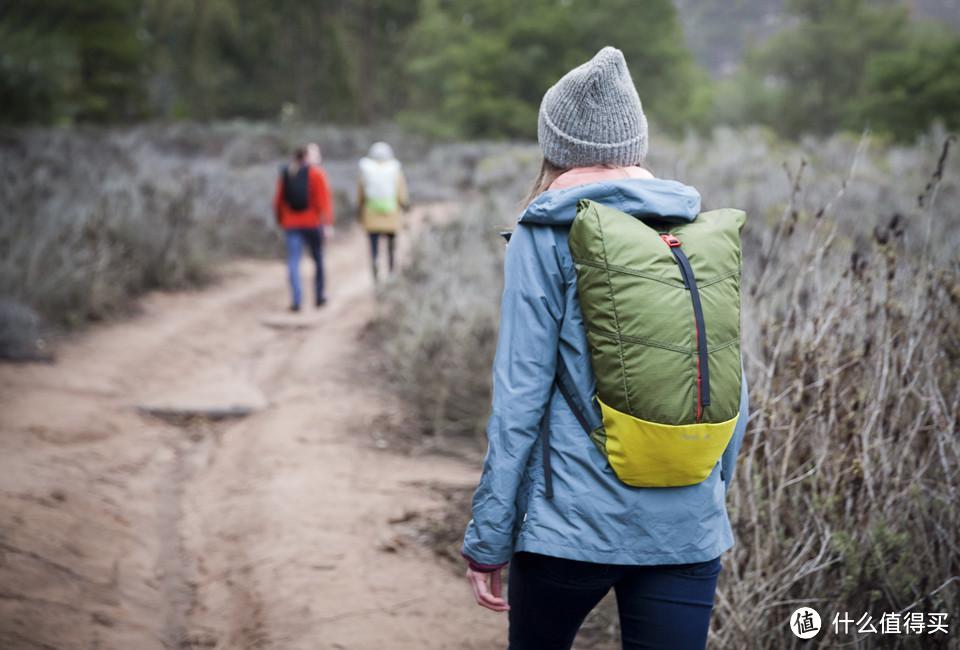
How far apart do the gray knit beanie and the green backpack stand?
0.26 metres

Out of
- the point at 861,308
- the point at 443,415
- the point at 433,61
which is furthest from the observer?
the point at 433,61

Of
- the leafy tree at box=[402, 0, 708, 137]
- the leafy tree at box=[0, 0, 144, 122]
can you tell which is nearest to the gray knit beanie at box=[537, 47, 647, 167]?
the leafy tree at box=[0, 0, 144, 122]

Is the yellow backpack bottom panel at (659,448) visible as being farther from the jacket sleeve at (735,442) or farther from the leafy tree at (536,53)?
the leafy tree at (536,53)

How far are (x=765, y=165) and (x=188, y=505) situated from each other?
999cm

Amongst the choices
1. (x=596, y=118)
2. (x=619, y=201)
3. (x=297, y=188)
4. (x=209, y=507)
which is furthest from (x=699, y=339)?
(x=297, y=188)

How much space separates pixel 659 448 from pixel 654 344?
0.68 feet

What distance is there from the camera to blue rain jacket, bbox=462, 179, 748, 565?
1.67 meters

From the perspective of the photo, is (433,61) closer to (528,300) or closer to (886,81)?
(886,81)

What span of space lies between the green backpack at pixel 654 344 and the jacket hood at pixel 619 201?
45mm

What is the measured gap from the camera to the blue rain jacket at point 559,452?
167cm

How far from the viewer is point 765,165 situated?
1180 cm

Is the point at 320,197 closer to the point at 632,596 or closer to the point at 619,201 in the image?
the point at 619,201

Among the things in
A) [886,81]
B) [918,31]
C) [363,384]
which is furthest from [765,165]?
[918,31]

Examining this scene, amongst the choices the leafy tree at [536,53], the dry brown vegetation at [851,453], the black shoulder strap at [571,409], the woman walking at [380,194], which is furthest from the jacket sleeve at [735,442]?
the leafy tree at [536,53]
